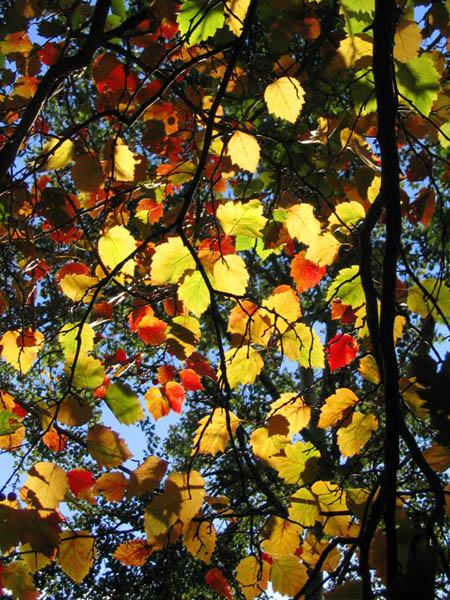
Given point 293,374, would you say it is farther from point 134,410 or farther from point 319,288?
point 134,410

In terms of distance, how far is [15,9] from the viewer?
2.30 m

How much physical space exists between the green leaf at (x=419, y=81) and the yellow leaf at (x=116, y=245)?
3.41 feet

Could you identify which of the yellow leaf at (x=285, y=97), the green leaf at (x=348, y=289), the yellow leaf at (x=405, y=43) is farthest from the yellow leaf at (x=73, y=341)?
the yellow leaf at (x=405, y=43)

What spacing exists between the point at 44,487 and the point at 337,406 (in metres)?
0.93

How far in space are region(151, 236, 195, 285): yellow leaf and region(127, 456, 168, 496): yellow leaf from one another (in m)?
0.58

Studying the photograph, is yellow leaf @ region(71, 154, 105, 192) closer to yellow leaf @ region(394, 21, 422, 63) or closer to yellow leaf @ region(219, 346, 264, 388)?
yellow leaf @ region(219, 346, 264, 388)

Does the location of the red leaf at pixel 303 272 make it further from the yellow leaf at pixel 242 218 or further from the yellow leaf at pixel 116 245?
the yellow leaf at pixel 116 245

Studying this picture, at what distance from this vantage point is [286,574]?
5.56 feet

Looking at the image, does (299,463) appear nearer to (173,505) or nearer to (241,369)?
(241,369)

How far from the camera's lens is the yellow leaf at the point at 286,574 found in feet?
5.55

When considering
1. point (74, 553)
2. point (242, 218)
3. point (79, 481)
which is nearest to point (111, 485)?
point (79, 481)

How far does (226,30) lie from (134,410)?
1.62 meters

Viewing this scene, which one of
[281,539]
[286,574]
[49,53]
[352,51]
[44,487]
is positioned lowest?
[286,574]

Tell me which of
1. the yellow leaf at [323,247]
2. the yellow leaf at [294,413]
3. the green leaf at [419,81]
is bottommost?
the yellow leaf at [294,413]
